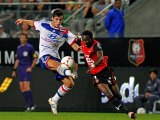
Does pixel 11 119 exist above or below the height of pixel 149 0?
below

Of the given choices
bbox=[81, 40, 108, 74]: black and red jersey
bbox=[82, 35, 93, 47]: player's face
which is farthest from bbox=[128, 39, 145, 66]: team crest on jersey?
bbox=[82, 35, 93, 47]: player's face

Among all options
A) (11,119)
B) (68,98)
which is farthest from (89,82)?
(11,119)

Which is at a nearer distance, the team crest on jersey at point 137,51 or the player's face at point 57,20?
the player's face at point 57,20

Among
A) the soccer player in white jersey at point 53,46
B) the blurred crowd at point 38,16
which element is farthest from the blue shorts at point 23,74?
the soccer player in white jersey at point 53,46

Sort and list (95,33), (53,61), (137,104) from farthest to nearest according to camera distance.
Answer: (95,33), (137,104), (53,61)

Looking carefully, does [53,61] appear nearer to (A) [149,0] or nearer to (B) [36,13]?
(B) [36,13]

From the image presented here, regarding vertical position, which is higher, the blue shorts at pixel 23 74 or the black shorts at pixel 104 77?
the black shorts at pixel 104 77

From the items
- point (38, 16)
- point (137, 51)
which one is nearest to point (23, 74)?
point (38, 16)

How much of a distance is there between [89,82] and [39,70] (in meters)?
1.60

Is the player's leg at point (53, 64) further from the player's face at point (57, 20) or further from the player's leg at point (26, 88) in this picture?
the player's leg at point (26, 88)

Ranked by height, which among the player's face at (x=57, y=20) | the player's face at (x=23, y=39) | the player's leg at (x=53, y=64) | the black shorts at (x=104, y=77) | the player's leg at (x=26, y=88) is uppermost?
the player's face at (x=57, y=20)

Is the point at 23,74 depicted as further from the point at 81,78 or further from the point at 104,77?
the point at 104,77

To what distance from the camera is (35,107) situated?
2267 cm

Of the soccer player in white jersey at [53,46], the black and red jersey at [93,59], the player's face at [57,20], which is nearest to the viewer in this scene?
the player's face at [57,20]
